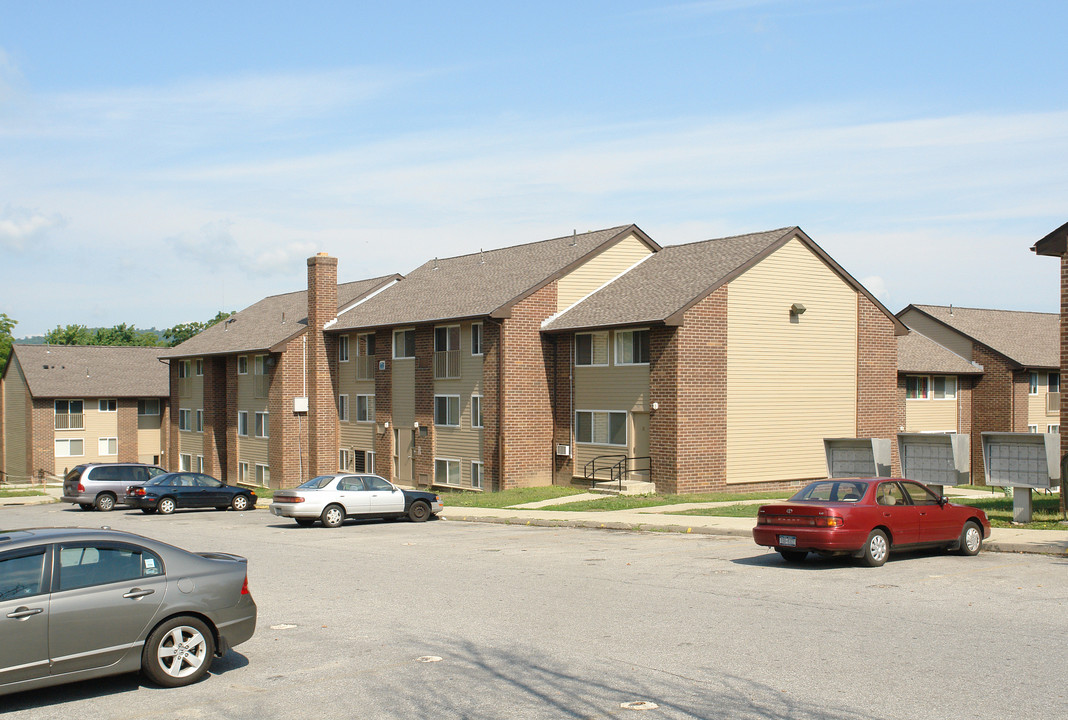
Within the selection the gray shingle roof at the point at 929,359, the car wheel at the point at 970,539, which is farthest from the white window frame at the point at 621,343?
the gray shingle roof at the point at 929,359

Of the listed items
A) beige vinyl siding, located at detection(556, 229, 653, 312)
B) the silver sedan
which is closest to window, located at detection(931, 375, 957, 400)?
beige vinyl siding, located at detection(556, 229, 653, 312)

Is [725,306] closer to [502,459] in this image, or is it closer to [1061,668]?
[502,459]

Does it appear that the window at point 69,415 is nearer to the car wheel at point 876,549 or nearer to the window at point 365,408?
the window at point 365,408

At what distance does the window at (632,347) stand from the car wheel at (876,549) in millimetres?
17369

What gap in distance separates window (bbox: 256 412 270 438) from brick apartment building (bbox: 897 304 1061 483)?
30.7 meters

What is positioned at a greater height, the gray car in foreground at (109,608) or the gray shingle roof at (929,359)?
the gray shingle roof at (929,359)

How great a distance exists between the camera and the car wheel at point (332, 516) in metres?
26.0

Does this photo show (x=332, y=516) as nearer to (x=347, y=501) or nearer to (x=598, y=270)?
(x=347, y=501)

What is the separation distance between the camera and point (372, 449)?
144ft

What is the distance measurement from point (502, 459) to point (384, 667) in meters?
25.8

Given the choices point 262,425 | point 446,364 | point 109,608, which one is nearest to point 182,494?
point 446,364

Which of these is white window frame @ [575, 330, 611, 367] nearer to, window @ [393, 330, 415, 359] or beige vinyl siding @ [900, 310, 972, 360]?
window @ [393, 330, 415, 359]

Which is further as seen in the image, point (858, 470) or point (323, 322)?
point (323, 322)

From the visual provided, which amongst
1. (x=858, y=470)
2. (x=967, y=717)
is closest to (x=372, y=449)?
(x=858, y=470)
